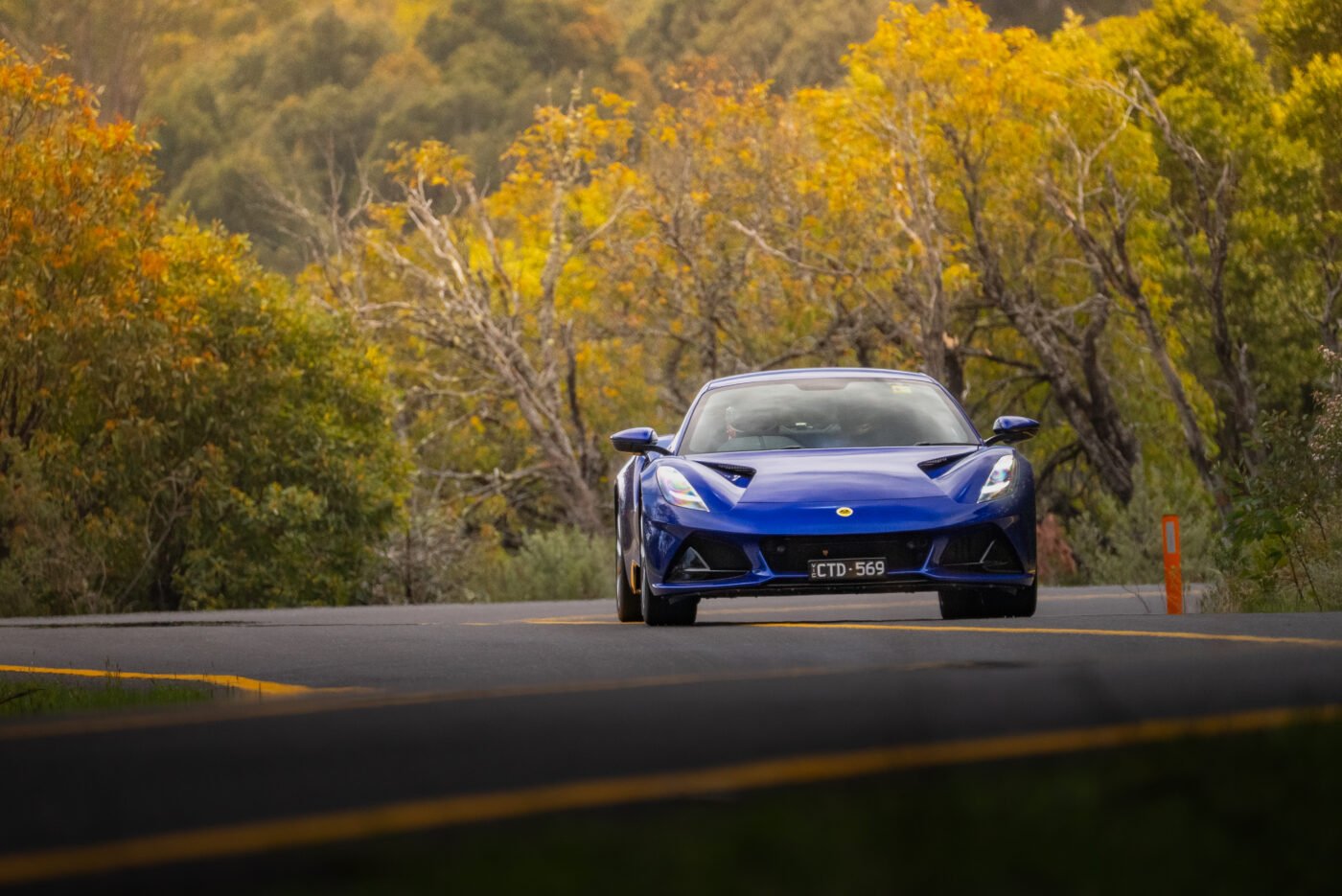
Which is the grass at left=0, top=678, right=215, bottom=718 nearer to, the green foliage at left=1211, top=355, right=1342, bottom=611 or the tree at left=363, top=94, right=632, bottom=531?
the green foliage at left=1211, top=355, right=1342, bottom=611

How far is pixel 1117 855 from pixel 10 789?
9.34 feet

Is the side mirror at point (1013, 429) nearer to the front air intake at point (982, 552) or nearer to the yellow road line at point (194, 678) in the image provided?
the front air intake at point (982, 552)

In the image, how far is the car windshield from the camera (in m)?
15.1

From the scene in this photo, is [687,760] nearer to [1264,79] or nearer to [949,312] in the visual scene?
[949,312]

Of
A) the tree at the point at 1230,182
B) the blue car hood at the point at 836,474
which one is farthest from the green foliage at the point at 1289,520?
the tree at the point at 1230,182

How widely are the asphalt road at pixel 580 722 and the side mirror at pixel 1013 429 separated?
1.46 m

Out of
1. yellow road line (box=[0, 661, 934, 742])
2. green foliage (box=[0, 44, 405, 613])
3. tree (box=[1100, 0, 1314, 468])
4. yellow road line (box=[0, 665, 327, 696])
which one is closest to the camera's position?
yellow road line (box=[0, 661, 934, 742])

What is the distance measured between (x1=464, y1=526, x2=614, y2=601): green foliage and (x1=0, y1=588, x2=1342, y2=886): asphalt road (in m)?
16.1

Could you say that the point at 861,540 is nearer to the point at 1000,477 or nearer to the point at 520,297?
the point at 1000,477

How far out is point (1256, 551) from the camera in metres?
17.5

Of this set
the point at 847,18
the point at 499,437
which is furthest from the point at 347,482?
the point at 847,18

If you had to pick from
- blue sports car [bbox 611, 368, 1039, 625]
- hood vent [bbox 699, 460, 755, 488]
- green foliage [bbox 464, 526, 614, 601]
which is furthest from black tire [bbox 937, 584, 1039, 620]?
green foliage [bbox 464, 526, 614, 601]

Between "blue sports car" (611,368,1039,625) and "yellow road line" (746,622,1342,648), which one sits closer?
"yellow road line" (746,622,1342,648)

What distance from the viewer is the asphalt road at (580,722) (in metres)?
5.47
